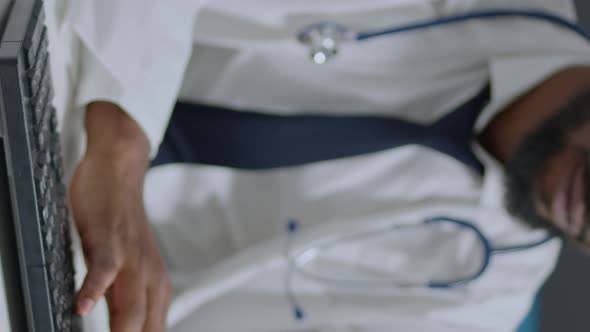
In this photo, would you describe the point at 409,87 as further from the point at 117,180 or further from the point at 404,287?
the point at 117,180

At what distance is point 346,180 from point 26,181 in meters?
0.60

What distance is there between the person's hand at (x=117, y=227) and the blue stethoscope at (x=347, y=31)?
26cm

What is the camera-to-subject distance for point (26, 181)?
0.27 meters

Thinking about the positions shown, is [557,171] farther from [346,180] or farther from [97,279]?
[97,279]

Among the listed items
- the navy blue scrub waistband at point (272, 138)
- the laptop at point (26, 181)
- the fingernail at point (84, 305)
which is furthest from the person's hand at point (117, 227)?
the navy blue scrub waistband at point (272, 138)

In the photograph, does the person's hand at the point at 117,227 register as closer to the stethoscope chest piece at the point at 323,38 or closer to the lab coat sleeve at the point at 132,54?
the lab coat sleeve at the point at 132,54

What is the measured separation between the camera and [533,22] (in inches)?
33.3

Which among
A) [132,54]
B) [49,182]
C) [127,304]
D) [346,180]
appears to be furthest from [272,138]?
[49,182]

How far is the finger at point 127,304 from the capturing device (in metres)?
0.45

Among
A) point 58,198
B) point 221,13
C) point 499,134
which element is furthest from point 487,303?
point 58,198

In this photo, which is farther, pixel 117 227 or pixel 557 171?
pixel 557 171

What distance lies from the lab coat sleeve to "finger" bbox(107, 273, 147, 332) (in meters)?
0.14

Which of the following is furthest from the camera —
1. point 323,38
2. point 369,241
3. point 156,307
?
point 369,241

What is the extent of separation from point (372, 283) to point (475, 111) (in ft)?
0.84
